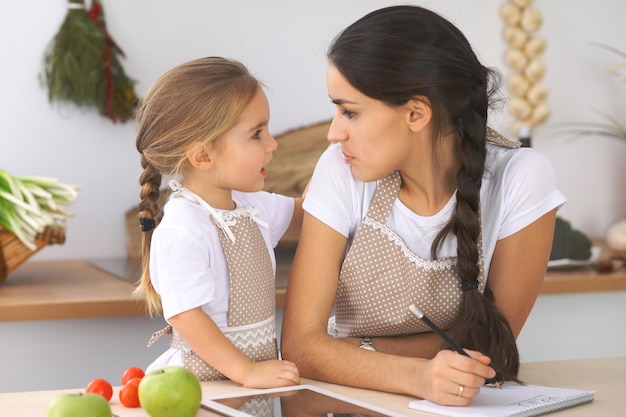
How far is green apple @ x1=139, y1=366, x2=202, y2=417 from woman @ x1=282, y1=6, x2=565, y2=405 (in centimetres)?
32

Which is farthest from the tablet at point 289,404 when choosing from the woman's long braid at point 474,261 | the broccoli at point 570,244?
the broccoli at point 570,244

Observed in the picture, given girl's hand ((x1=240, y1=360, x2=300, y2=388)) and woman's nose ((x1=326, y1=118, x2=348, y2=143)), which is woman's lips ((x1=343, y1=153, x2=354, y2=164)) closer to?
woman's nose ((x1=326, y1=118, x2=348, y2=143))

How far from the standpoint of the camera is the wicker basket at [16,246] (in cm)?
240

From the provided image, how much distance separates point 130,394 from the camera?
1.22m

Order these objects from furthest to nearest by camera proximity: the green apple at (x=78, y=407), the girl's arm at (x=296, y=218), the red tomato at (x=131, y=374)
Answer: the girl's arm at (x=296, y=218), the red tomato at (x=131, y=374), the green apple at (x=78, y=407)

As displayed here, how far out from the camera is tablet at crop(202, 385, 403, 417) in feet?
3.84

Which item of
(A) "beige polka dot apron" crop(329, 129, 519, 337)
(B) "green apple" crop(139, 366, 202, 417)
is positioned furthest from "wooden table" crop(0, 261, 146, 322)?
(B) "green apple" crop(139, 366, 202, 417)

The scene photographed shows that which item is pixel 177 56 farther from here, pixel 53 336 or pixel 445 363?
pixel 445 363

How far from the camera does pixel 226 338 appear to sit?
1395 mm

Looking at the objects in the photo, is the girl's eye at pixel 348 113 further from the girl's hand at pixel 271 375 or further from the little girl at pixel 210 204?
the girl's hand at pixel 271 375

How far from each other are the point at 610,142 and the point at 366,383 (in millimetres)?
2143

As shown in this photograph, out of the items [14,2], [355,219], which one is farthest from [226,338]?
[14,2]

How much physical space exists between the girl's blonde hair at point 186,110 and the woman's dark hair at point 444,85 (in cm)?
18

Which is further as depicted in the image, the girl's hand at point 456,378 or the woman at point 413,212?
the woman at point 413,212
